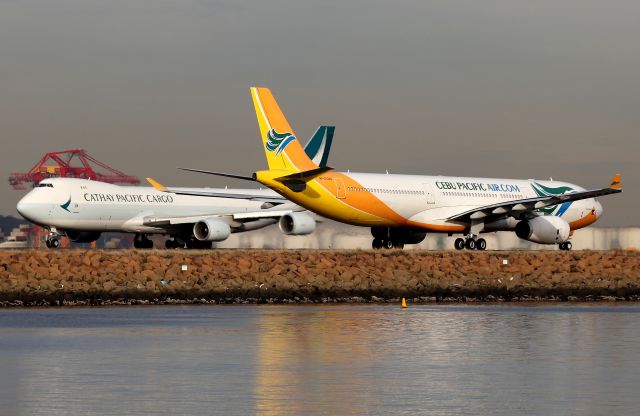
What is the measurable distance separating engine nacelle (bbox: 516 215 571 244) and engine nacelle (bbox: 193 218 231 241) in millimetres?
17207

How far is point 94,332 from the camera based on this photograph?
31078mm

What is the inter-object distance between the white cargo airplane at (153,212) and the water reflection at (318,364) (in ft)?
105

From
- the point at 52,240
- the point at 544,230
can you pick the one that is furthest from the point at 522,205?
the point at 52,240

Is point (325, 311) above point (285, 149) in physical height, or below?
below

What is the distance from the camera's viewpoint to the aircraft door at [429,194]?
214 ft

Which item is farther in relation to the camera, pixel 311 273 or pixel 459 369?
pixel 311 273

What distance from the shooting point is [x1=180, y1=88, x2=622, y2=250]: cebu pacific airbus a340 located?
5994cm

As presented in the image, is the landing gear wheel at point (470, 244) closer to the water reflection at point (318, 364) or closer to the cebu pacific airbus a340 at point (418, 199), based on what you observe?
the cebu pacific airbus a340 at point (418, 199)

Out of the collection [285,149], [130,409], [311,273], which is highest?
[285,149]

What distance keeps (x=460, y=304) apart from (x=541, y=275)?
34.7 ft

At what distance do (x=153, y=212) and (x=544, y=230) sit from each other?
79.4 feet

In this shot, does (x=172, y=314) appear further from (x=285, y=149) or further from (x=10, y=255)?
(x=285, y=149)

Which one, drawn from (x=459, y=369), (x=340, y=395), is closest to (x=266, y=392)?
(x=340, y=395)

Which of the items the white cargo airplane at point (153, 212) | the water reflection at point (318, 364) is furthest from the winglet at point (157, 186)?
the water reflection at point (318, 364)
